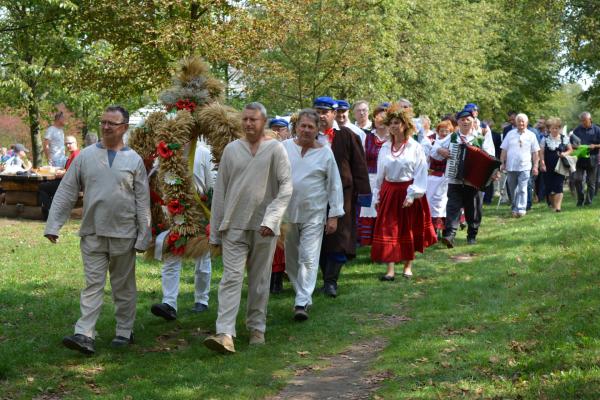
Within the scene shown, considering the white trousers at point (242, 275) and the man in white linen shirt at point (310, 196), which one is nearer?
the white trousers at point (242, 275)

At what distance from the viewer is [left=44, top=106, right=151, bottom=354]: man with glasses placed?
8141mm

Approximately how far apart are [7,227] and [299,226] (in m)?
10.7

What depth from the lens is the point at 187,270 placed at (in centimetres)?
1279

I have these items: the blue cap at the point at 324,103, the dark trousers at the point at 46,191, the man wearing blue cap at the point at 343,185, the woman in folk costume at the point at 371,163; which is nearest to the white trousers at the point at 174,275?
Answer: the man wearing blue cap at the point at 343,185

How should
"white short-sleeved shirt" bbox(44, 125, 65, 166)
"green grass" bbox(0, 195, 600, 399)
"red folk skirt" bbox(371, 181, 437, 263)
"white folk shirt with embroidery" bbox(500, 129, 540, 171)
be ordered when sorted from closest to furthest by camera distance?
"green grass" bbox(0, 195, 600, 399) → "red folk skirt" bbox(371, 181, 437, 263) → "white folk shirt with embroidery" bbox(500, 129, 540, 171) → "white short-sleeved shirt" bbox(44, 125, 65, 166)

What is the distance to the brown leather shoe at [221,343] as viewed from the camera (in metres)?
7.80

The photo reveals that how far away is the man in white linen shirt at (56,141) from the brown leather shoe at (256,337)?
13.8 metres

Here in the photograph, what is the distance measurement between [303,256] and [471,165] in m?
5.66

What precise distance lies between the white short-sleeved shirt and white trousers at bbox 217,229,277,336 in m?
13.9

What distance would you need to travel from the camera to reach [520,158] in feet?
63.3

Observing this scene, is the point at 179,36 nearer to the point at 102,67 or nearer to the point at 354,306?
the point at 102,67

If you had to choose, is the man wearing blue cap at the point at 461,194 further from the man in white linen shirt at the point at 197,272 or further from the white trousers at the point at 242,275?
the white trousers at the point at 242,275

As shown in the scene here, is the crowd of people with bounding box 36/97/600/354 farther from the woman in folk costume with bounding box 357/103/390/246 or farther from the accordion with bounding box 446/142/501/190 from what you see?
the accordion with bounding box 446/142/501/190

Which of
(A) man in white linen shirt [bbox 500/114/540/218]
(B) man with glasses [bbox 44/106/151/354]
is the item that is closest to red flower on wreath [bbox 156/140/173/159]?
(B) man with glasses [bbox 44/106/151/354]
